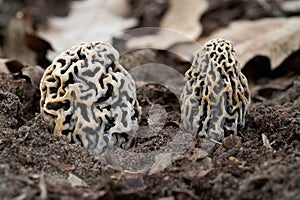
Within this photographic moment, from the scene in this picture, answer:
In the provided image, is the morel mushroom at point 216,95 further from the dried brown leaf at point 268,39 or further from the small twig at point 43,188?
the dried brown leaf at point 268,39

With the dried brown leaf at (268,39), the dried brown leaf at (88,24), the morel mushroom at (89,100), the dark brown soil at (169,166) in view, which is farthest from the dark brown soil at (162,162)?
the dried brown leaf at (88,24)

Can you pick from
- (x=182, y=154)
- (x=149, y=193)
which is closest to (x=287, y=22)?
(x=182, y=154)

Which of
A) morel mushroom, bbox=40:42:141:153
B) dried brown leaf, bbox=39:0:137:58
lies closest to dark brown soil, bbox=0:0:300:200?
morel mushroom, bbox=40:42:141:153

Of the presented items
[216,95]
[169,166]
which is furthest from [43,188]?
[216,95]

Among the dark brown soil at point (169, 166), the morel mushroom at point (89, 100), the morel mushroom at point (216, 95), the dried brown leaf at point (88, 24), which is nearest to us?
the dark brown soil at point (169, 166)

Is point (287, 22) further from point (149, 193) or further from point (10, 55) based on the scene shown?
point (149, 193)

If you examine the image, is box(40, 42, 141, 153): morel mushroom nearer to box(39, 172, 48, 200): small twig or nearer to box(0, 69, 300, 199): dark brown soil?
box(0, 69, 300, 199): dark brown soil
